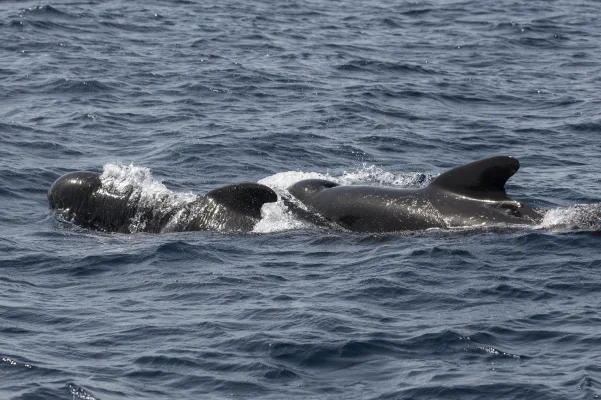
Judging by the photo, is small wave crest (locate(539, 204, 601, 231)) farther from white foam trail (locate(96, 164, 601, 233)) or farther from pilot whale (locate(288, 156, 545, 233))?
pilot whale (locate(288, 156, 545, 233))

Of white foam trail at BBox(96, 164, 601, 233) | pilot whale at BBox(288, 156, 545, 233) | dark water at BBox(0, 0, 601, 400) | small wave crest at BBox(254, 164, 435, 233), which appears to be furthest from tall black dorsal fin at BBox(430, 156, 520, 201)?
small wave crest at BBox(254, 164, 435, 233)

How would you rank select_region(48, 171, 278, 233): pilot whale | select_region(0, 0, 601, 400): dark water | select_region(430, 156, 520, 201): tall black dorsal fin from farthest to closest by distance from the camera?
select_region(48, 171, 278, 233): pilot whale → select_region(430, 156, 520, 201): tall black dorsal fin → select_region(0, 0, 601, 400): dark water

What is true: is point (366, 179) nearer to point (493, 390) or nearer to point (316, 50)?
point (493, 390)

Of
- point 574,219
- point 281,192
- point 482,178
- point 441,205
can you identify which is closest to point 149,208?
point 281,192

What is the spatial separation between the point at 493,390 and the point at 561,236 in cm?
550

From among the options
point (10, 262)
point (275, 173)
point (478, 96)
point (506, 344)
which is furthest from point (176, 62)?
point (506, 344)

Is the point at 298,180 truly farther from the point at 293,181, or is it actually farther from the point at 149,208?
the point at 149,208

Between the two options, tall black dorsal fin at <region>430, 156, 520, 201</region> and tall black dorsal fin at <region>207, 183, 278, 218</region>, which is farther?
tall black dorsal fin at <region>207, 183, 278, 218</region>

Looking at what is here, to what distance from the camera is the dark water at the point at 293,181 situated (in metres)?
12.9

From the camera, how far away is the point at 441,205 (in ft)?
59.3

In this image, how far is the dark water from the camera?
507 inches

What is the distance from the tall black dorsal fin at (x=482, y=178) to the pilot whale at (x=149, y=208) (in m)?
2.73

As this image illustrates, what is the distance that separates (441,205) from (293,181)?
11.9 feet

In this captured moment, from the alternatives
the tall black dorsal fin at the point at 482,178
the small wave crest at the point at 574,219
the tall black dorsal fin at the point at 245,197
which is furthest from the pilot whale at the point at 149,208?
the small wave crest at the point at 574,219
